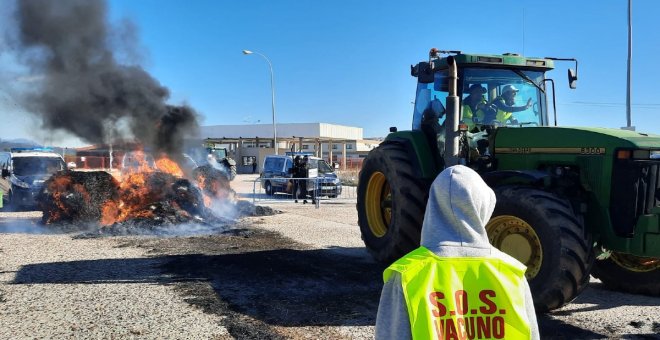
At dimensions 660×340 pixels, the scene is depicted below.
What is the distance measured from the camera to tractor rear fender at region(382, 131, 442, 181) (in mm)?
8219

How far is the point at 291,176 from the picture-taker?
73.5 ft

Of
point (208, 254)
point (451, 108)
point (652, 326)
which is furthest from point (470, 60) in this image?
point (208, 254)

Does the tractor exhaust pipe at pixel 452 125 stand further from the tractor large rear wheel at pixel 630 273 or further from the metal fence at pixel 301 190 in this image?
the metal fence at pixel 301 190

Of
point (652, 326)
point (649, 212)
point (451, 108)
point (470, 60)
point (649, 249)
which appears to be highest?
point (470, 60)

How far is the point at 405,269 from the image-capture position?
207 centimetres

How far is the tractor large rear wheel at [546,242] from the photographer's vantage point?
5652 mm

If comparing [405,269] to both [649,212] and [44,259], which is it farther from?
[44,259]

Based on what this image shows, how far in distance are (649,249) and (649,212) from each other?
15.4 inches

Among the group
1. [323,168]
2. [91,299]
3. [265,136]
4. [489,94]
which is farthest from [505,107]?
[265,136]

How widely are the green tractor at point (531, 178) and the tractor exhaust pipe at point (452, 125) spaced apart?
0.01 metres

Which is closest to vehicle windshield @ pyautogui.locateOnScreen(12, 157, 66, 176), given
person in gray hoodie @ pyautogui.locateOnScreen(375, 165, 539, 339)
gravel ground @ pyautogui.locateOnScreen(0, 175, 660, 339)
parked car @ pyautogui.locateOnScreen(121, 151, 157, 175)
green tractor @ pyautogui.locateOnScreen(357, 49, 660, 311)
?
parked car @ pyautogui.locateOnScreen(121, 151, 157, 175)

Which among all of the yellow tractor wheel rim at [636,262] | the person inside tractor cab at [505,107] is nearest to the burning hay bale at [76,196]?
the person inside tractor cab at [505,107]

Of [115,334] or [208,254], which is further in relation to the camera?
[208,254]

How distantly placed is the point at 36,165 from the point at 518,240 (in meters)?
16.2
